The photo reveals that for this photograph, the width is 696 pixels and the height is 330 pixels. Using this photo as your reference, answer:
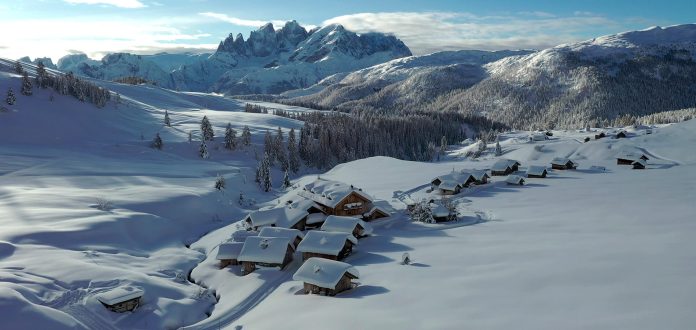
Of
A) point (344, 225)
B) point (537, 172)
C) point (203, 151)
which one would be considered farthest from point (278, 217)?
point (203, 151)

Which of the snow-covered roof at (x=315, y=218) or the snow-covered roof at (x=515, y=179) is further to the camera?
the snow-covered roof at (x=515, y=179)

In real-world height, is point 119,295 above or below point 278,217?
below

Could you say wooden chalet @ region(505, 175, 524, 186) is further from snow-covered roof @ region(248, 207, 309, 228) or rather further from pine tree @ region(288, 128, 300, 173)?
pine tree @ region(288, 128, 300, 173)

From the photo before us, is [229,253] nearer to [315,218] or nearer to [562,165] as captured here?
[315,218]

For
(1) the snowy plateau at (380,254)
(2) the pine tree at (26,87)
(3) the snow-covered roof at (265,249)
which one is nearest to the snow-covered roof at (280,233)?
(3) the snow-covered roof at (265,249)

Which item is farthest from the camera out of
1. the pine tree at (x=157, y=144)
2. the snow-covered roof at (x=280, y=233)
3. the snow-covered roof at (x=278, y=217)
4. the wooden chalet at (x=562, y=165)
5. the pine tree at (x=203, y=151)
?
the pine tree at (x=203, y=151)

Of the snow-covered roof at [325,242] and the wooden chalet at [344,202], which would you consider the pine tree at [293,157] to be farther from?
the snow-covered roof at [325,242]

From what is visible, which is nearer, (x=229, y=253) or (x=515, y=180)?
(x=229, y=253)

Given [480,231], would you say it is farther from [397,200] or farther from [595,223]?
[397,200]
